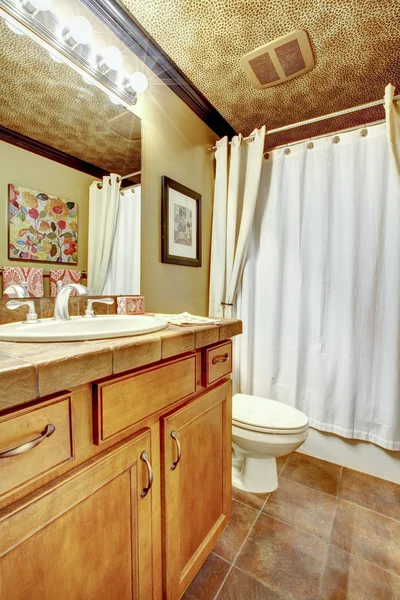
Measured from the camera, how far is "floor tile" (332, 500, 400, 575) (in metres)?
1.15

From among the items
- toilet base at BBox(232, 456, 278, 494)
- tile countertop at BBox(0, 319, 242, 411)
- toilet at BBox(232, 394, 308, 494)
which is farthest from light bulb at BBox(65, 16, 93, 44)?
toilet base at BBox(232, 456, 278, 494)

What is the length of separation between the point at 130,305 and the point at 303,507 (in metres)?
1.32

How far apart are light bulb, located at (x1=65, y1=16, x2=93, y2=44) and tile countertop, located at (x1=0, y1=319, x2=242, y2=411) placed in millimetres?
1199

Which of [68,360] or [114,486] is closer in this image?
[68,360]

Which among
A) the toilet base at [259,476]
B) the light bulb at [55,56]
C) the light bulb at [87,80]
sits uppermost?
the light bulb at [55,56]

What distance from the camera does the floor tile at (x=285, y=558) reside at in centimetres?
104

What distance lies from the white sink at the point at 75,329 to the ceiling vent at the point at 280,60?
1.37 meters

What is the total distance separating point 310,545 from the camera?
120 centimetres

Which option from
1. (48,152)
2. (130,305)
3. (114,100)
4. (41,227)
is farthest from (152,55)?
(130,305)

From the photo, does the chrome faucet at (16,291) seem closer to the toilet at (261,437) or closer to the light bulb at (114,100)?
the light bulb at (114,100)

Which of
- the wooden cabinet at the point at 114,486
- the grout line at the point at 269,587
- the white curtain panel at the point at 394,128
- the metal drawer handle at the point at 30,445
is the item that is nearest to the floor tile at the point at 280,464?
the grout line at the point at 269,587

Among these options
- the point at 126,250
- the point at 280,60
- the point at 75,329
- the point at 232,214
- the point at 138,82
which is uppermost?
the point at 280,60

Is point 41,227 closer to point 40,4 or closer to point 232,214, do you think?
point 40,4

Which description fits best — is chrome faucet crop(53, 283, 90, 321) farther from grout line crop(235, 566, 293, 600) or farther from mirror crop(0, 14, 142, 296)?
grout line crop(235, 566, 293, 600)
